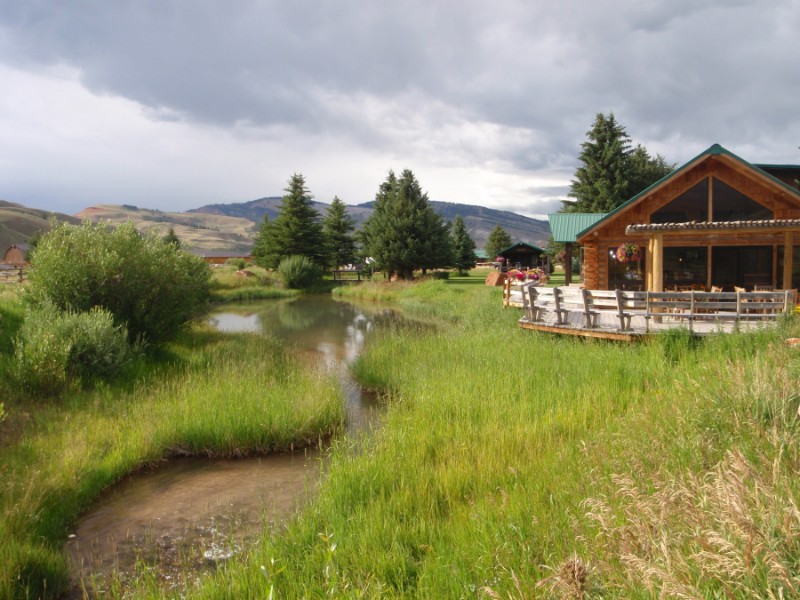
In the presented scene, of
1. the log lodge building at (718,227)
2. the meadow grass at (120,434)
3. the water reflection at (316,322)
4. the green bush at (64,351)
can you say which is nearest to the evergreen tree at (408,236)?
the water reflection at (316,322)

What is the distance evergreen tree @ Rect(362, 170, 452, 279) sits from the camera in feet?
144

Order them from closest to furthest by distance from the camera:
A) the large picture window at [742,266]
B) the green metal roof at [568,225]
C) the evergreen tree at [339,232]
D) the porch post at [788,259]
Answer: the porch post at [788,259]
the large picture window at [742,266]
the green metal roof at [568,225]
the evergreen tree at [339,232]

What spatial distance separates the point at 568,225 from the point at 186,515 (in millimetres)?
23233

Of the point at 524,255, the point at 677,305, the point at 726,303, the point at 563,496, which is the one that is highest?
the point at 524,255

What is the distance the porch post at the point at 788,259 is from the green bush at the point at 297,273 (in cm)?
3626

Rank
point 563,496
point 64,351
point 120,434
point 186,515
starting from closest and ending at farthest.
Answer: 1. point 563,496
2. point 186,515
3. point 120,434
4. point 64,351

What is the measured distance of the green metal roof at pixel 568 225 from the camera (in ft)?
82.4

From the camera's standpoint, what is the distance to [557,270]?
63500 millimetres

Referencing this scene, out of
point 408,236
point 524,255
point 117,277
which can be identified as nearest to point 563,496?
point 117,277

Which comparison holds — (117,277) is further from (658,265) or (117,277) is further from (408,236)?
(408,236)

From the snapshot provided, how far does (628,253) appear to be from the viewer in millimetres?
20094

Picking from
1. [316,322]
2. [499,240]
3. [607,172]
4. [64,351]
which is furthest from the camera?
[499,240]

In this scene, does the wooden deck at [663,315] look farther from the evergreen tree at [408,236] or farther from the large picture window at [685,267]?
the evergreen tree at [408,236]

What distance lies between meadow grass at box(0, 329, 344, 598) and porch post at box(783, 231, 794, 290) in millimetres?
14114
